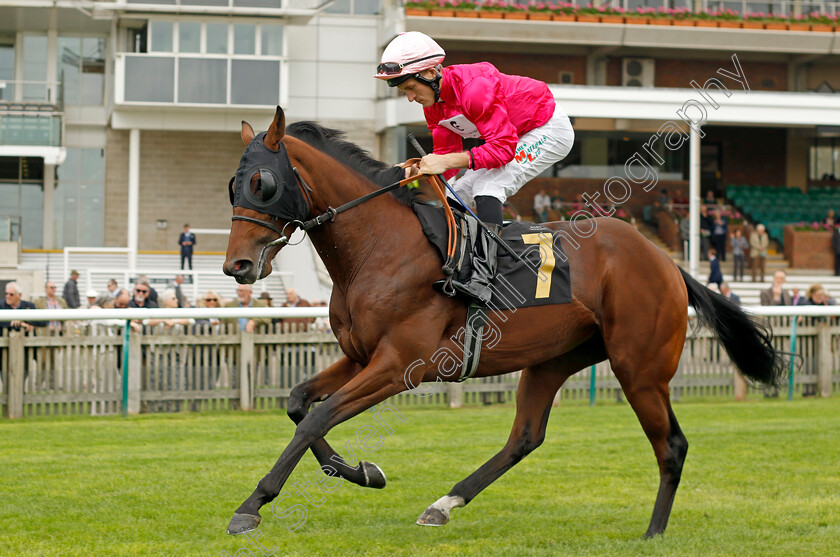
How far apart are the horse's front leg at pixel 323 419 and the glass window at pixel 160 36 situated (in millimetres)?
19885

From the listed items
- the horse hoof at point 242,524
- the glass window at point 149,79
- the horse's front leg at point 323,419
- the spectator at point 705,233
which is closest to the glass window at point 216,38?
the glass window at point 149,79

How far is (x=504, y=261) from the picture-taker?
4570 millimetres

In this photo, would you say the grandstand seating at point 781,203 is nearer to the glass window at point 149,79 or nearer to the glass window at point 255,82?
the glass window at point 255,82

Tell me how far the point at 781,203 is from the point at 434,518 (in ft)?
72.5

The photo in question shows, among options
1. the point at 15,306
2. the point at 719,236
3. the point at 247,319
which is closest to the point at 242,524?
the point at 247,319

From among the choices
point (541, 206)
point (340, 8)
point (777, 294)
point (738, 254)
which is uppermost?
point (340, 8)

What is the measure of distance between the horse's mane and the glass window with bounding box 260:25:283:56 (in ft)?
62.8

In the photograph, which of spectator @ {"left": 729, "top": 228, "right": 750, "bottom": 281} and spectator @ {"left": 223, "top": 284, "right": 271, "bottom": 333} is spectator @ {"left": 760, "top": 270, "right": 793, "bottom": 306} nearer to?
spectator @ {"left": 223, "top": 284, "right": 271, "bottom": 333}

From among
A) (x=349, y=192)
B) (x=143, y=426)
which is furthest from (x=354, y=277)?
(x=143, y=426)

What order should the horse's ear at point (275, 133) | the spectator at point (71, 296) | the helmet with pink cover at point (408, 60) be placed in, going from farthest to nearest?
the spectator at point (71, 296)
the helmet with pink cover at point (408, 60)
the horse's ear at point (275, 133)

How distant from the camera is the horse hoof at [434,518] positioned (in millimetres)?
4641

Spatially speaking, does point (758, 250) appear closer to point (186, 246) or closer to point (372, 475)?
point (186, 246)

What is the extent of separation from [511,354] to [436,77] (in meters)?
1.30

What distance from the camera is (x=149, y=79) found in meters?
22.1
